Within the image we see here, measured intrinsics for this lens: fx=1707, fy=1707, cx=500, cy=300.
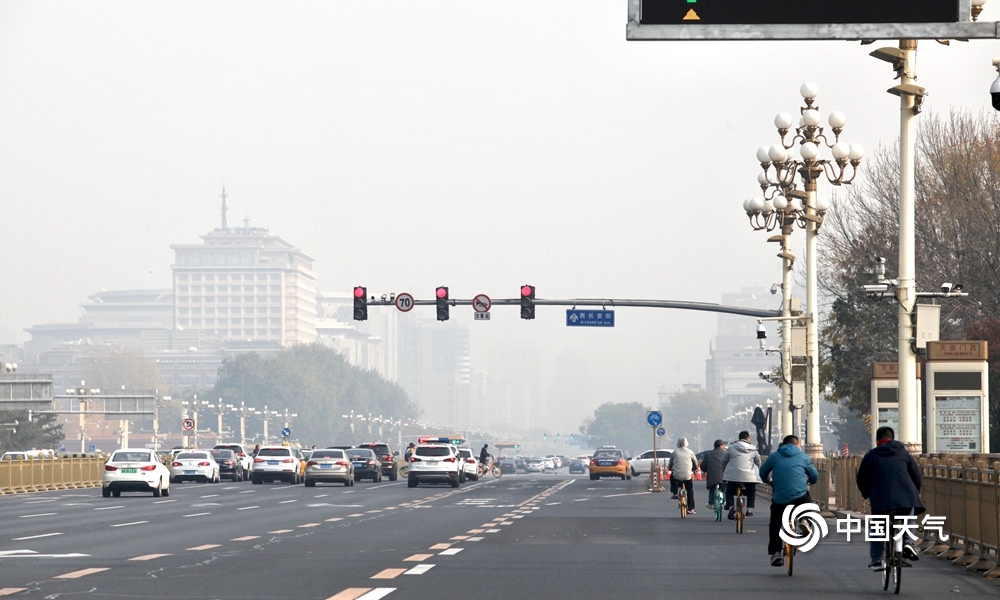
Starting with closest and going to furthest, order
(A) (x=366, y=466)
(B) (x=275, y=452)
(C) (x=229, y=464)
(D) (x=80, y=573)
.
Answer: (D) (x=80, y=573) → (B) (x=275, y=452) → (A) (x=366, y=466) → (C) (x=229, y=464)

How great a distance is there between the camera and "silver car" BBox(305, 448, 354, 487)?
61.4 meters

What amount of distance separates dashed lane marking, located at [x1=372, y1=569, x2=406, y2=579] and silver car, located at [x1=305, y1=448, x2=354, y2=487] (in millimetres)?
43872

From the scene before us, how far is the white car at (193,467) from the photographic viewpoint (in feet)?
220

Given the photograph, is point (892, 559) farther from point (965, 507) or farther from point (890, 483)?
point (965, 507)

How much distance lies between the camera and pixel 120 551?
68.4ft

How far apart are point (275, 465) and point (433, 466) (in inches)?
422

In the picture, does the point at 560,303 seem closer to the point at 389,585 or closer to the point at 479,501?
the point at 479,501

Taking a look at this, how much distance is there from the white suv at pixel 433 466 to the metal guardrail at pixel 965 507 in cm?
3584

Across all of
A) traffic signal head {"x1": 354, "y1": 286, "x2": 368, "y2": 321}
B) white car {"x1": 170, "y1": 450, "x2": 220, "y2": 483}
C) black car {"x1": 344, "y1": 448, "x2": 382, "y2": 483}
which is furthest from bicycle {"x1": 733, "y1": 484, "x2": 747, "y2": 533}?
black car {"x1": 344, "y1": 448, "x2": 382, "y2": 483}

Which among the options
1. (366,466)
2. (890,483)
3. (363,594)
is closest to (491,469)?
(366,466)

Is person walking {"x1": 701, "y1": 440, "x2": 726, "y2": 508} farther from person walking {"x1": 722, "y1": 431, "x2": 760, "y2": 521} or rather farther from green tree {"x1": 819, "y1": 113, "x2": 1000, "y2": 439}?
green tree {"x1": 819, "y1": 113, "x2": 1000, "y2": 439}

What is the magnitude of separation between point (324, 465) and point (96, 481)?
9985 millimetres

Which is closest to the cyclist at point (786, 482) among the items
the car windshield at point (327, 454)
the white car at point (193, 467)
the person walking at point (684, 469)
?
the person walking at point (684, 469)

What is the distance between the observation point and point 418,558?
65.1ft
